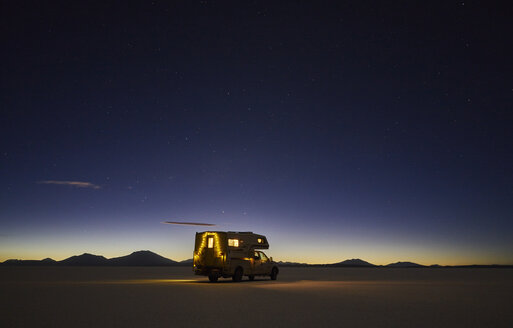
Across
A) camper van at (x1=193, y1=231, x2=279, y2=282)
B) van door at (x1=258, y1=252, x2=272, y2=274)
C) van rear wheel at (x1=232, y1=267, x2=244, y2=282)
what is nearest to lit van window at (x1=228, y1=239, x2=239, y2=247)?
camper van at (x1=193, y1=231, x2=279, y2=282)

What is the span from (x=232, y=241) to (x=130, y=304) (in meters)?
13.9

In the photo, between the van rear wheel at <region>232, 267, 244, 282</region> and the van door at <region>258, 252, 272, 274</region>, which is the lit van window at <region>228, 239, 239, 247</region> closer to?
the van rear wheel at <region>232, 267, 244, 282</region>

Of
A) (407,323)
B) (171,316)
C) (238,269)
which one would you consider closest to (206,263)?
(238,269)

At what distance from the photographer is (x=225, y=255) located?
2884cm

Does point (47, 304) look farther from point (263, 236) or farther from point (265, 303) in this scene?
point (263, 236)

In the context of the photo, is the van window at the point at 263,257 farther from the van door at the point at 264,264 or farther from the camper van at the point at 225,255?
the camper van at the point at 225,255

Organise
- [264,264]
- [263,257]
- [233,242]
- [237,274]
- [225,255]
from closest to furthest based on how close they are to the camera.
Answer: [225,255] → [233,242] → [237,274] → [264,264] → [263,257]

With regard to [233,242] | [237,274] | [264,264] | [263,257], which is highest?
[233,242]

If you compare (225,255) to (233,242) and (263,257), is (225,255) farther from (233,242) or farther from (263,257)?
(263,257)

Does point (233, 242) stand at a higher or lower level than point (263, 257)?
higher

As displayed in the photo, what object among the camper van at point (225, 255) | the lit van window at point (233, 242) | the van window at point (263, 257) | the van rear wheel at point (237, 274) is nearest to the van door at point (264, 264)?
the van window at point (263, 257)

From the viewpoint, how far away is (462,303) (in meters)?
16.5

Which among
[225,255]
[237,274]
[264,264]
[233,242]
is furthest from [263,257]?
[225,255]

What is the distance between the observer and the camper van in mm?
28938
